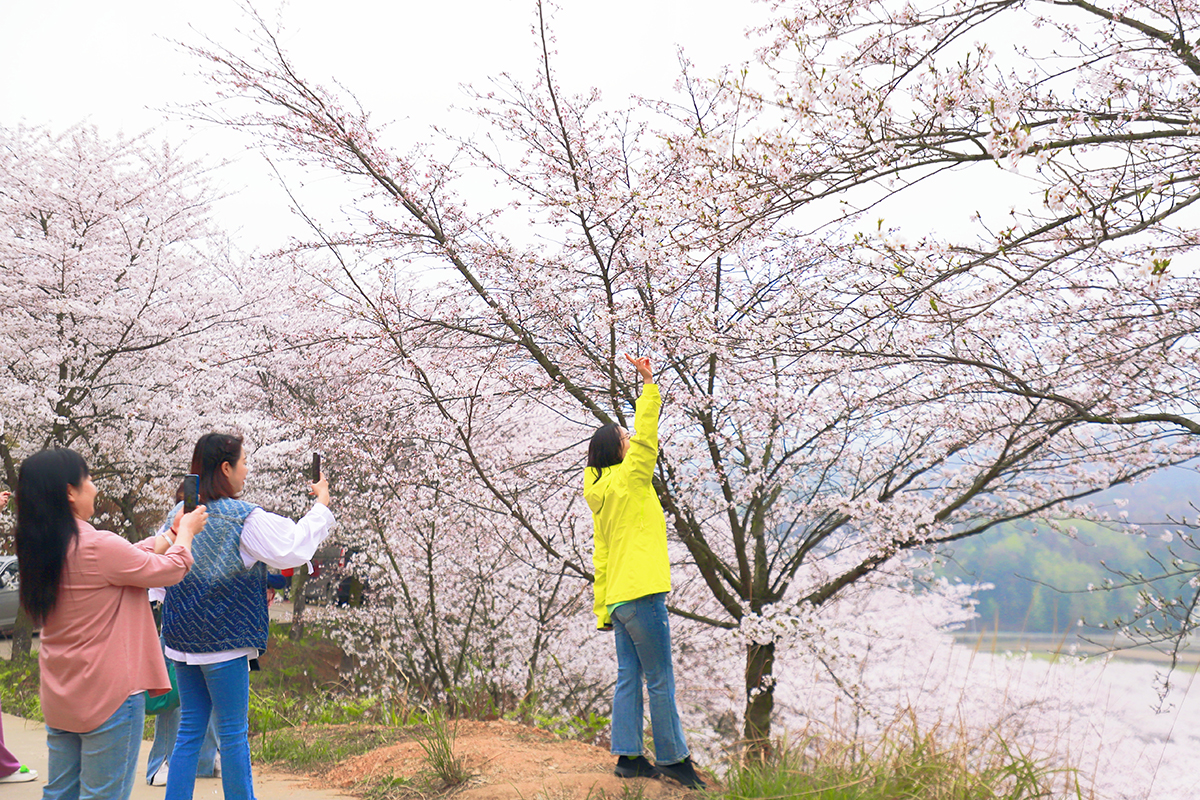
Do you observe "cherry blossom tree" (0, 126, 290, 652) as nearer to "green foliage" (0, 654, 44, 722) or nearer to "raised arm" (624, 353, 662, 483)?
"green foliage" (0, 654, 44, 722)

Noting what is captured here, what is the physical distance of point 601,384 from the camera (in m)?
6.42

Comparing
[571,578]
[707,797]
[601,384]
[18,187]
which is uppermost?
[18,187]

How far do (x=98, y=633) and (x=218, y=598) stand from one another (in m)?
0.43

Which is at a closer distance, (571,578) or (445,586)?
(571,578)

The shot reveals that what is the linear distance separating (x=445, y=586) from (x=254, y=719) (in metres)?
4.20

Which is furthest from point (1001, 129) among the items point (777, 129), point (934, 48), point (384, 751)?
point (384, 751)

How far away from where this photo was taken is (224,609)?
3.11 m

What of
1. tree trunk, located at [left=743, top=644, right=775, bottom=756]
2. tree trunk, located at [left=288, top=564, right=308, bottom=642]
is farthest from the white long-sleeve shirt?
tree trunk, located at [left=288, top=564, right=308, bottom=642]

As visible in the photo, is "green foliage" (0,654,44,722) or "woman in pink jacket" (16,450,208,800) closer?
"woman in pink jacket" (16,450,208,800)

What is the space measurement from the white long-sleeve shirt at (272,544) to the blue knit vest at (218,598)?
0.03m

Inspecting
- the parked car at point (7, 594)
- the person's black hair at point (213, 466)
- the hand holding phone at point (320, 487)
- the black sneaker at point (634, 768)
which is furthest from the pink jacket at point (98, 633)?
the parked car at point (7, 594)

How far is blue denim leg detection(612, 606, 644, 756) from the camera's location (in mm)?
3574

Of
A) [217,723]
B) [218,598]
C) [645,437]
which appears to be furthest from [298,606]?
[645,437]

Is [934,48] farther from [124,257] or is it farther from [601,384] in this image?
[124,257]
